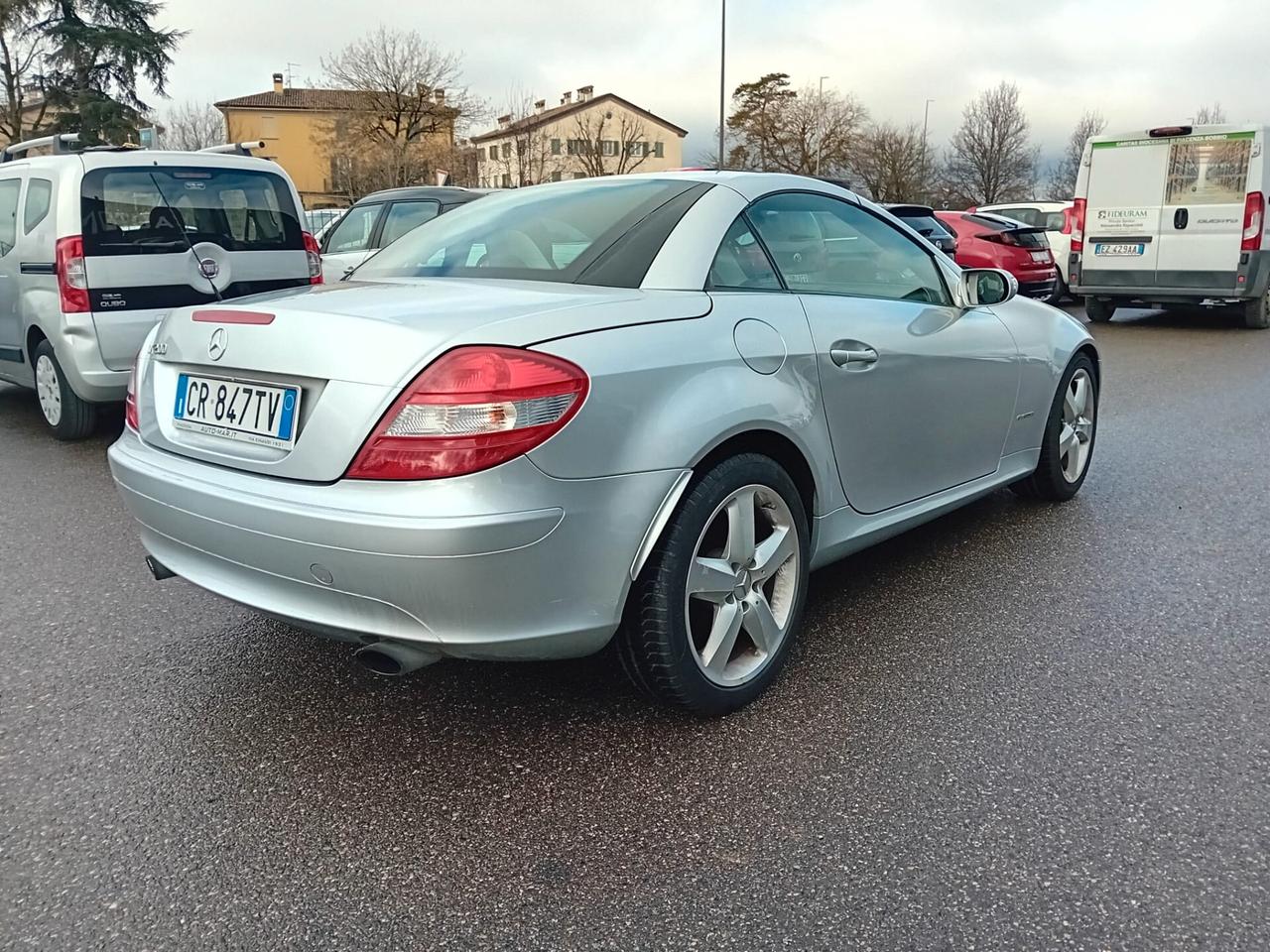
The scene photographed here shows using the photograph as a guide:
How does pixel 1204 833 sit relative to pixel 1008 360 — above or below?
below

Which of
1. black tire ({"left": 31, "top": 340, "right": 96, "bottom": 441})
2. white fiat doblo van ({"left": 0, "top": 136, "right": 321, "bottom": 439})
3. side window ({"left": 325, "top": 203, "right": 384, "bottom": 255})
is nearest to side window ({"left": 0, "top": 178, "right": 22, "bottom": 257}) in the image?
white fiat doblo van ({"left": 0, "top": 136, "right": 321, "bottom": 439})

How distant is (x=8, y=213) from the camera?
669 cm

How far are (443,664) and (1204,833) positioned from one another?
6.73 feet

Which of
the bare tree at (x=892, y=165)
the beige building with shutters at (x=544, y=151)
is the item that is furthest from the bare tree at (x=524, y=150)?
the bare tree at (x=892, y=165)

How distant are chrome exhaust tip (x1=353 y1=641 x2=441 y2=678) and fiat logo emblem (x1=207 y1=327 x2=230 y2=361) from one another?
0.85 meters

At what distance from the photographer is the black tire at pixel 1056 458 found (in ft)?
14.8

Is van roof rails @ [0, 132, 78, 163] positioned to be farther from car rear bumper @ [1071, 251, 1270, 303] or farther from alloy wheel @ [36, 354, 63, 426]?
car rear bumper @ [1071, 251, 1270, 303]

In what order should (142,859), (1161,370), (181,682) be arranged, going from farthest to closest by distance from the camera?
(1161,370) < (181,682) < (142,859)

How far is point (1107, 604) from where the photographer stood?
356 centimetres

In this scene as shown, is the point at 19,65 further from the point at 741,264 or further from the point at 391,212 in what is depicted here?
the point at 741,264

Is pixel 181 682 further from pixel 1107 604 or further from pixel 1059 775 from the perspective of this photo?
pixel 1107 604

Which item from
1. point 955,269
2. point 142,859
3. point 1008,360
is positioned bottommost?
point 142,859

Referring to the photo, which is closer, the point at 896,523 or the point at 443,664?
the point at 443,664

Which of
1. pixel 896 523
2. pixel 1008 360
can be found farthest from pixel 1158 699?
pixel 1008 360
